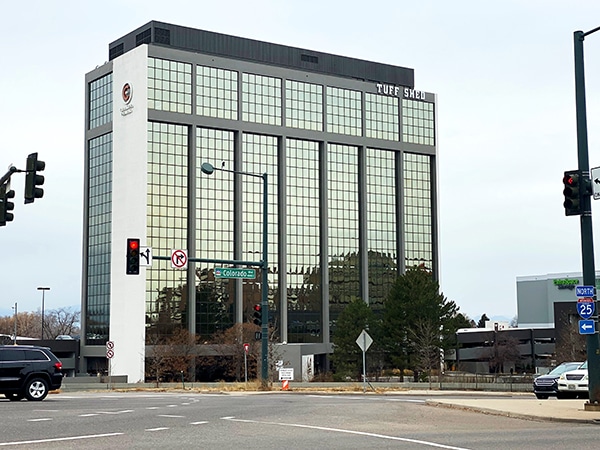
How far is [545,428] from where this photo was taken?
1845cm

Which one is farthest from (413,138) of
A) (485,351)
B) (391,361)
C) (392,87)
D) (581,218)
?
(581,218)

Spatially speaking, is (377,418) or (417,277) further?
(417,277)

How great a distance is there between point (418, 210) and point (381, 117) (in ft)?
43.5

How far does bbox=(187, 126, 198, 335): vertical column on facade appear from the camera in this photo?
10462 cm

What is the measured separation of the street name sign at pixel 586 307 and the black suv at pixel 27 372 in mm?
16040

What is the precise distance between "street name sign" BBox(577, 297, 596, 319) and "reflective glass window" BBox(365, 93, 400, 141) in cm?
9851

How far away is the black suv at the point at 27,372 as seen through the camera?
28422mm

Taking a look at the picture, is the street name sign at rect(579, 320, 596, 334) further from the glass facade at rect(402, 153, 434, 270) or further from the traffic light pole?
the glass facade at rect(402, 153, 434, 270)

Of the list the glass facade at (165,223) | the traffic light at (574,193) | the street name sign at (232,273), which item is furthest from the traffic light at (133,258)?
the glass facade at (165,223)

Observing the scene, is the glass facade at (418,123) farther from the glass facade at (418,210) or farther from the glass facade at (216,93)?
the glass facade at (216,93)

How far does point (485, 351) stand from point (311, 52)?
51.3 m

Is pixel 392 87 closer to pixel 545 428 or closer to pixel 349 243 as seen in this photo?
pixel 349 243

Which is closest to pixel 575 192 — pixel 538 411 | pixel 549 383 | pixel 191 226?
pixel 538 411

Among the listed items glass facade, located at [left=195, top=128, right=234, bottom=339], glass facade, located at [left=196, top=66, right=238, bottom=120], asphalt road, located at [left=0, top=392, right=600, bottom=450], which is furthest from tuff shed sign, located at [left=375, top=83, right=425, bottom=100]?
asphalt road, located at [left=0, top=392, right=600, bottom=450]
